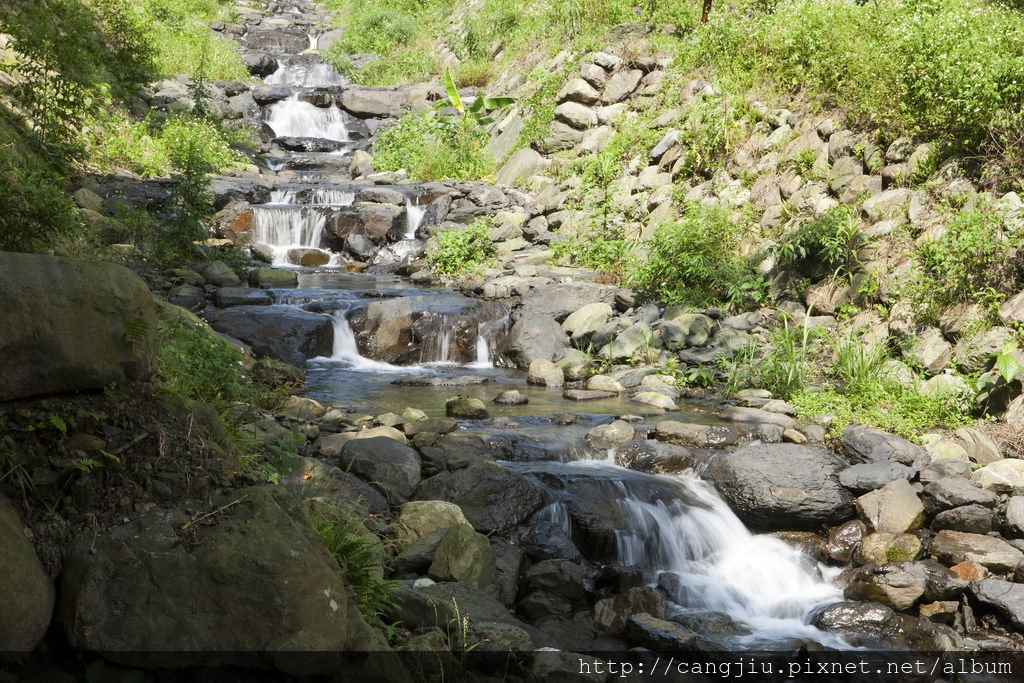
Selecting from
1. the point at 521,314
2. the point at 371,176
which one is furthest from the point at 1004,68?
the point at 371,176

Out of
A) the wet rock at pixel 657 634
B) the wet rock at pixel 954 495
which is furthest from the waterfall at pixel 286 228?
the wet rock at pixel 954 495

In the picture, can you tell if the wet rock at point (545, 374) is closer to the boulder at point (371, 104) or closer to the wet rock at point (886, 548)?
the wet rock at point (886, 548)

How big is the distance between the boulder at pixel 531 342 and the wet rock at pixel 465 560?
5858 mm

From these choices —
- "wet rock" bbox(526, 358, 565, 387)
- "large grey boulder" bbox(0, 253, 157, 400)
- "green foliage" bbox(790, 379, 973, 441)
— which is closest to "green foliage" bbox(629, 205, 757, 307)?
"wet rock" bbox(526, 358, 565, 387)

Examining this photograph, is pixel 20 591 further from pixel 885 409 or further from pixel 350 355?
pixel 350 355

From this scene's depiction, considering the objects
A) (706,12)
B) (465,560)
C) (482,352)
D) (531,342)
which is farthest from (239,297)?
(706,12)

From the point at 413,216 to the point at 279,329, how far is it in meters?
6.29

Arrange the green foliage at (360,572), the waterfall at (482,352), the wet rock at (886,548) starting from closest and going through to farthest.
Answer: the green foliage at (360,572)
the wet rock at (886,548)
the waterfall at (482,352)

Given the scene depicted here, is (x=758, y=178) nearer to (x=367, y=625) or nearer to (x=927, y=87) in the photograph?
(x=927, y=87)

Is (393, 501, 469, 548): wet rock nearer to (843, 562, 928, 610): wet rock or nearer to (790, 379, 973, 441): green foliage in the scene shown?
(843, 562, 928, 610): wet rock

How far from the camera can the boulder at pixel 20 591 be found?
2.52 metres

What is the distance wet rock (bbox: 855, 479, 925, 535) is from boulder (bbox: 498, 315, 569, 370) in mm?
4950

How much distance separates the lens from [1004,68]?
8.80 meters

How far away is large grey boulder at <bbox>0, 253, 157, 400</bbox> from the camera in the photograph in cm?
293
